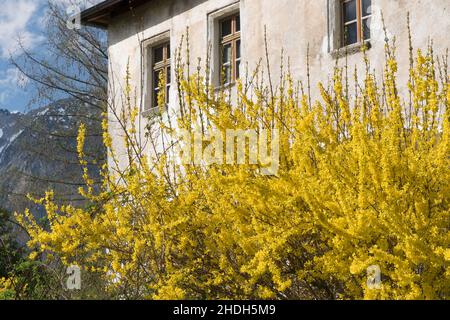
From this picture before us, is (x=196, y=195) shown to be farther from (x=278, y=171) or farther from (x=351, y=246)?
(x=351, y=246)

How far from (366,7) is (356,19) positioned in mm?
186

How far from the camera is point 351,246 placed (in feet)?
13.4

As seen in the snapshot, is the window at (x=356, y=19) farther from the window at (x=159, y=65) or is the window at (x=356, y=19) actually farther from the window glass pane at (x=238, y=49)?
the window at (x=159, y=65)

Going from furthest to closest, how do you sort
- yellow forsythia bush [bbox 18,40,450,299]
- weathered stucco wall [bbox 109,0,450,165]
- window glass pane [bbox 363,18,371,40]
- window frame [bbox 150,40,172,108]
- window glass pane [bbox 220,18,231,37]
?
window frame [bbox 150,40,172,108] < window glass pane [bbox 220,18,231,37] < window glass pane [bbox 363,18,371,40] < weathered stucco wall [bbox 109,0,450,165] < yellow forsythia bush [bbox 18,40,450,299]

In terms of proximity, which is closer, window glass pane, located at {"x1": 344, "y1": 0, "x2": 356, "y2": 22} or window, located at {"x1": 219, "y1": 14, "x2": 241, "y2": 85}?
window glass pane, located at {"x1": 344, "y1": 0, "x2": 356, "y2": 22}

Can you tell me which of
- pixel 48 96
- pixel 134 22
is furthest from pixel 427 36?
pixel 48 96

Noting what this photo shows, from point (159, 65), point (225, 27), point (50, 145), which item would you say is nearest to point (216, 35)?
point (225, 27)

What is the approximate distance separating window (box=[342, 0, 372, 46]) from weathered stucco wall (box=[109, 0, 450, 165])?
6.4 inches

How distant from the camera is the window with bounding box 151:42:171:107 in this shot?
12500 millimetres

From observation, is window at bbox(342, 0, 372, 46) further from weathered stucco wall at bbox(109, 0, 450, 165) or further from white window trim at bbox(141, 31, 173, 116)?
white window trim at bbox(141, 31, 173, 116)

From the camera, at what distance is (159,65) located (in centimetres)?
1266

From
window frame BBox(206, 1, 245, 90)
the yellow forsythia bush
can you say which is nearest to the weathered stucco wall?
window frame BBox(206, 1, 245, 90)
